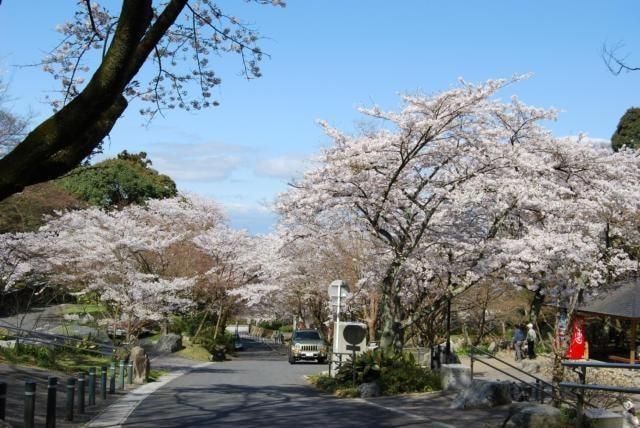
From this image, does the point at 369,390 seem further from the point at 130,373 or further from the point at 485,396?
the point at 130,373

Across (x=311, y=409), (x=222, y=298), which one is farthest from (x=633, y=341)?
(x=222, y=298)

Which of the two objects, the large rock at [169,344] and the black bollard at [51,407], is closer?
the black bollard at [51,407]

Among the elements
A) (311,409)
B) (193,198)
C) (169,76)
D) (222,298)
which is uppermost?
(193,198)

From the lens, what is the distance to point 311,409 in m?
14.8

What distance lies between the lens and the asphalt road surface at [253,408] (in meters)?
12.6

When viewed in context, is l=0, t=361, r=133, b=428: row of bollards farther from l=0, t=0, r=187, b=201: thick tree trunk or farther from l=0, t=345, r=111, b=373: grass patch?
l=0, t=0, r=187, b=201: thick tree trunk

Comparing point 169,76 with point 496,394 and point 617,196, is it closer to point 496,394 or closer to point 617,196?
point 496,394

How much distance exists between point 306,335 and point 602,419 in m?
26.4

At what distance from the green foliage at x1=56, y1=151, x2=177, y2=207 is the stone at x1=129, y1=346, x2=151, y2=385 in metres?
30.5

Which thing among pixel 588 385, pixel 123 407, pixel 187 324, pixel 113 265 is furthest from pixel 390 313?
pixel 187 324

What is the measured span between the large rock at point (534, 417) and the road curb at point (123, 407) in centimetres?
663

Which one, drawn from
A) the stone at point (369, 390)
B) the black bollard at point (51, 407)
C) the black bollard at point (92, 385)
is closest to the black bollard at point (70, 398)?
the black bollard at point (51, 407)

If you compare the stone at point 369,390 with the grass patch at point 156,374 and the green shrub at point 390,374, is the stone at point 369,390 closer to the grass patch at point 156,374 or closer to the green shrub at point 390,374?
the green shrub at point 390,374

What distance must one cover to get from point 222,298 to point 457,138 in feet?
84.9
